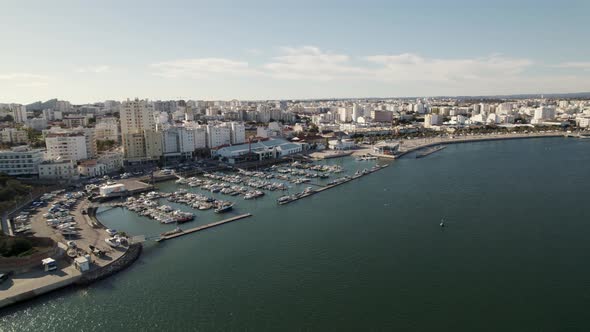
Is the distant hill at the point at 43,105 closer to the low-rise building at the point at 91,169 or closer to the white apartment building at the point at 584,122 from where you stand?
the low-rise building at the point at 91,169

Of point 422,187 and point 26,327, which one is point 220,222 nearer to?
point 26,327

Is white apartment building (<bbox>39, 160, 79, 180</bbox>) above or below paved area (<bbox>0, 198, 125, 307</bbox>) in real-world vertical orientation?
above

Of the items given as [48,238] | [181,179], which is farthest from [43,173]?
[48,238]

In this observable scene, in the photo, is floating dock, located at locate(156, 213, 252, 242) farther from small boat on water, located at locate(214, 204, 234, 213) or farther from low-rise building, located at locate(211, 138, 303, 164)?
low-rise building, located at locate(211, 138, 303, 164)

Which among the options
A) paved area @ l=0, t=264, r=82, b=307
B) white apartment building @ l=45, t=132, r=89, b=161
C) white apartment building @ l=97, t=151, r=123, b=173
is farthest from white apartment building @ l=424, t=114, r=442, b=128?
paved area @ l=0, t=264, r=82, b=307

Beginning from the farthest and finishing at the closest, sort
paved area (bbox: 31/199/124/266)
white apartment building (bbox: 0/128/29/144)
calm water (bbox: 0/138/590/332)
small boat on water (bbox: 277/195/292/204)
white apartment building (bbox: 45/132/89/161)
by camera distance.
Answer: white apartment building (bbox: 0/128/29/144)
white apartment building (bbox: 45/132/89/161)
small boat on water (bbox: 277/195/292/204)
paved area (bbox: 31/199/124/266)
calm water (bbox: 0/138/590/332)

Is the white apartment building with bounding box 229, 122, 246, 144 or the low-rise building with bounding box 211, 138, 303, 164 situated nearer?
the low-rise building with bounding box 211, 138, 303, 164
